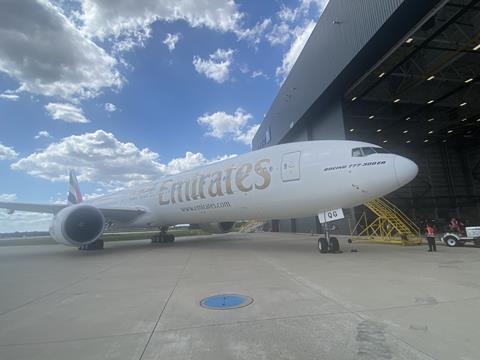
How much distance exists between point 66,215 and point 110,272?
5.63 metres

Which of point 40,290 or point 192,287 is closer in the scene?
point 192,287

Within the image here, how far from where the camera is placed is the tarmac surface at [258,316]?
288 cm

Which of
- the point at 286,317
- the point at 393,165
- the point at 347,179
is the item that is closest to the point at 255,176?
the point at 347,179

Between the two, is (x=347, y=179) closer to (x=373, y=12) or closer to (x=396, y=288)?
(x=396, y=288)

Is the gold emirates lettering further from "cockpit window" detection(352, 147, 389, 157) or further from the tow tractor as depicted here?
the tow tractor

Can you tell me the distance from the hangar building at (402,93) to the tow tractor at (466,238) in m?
8.14

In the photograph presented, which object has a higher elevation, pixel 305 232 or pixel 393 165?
pixel 393 165

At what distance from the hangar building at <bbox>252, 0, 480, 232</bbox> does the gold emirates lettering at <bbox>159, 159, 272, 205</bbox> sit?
7.95 meters

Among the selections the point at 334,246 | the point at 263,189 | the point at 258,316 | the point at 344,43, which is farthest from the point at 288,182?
the point at 344,43

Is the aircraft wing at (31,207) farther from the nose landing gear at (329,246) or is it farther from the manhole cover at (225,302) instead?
the manhole cover at (225,302)

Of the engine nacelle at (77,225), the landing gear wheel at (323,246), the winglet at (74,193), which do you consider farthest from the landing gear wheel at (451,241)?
the winglet at (74,193)

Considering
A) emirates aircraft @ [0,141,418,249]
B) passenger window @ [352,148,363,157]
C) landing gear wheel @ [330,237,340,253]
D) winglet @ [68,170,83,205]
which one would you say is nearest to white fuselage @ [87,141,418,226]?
emirates aircraft @ [0,141,418,249]

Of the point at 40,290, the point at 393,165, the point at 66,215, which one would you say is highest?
the point at 393,165

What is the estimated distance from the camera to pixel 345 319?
11.8 feet
